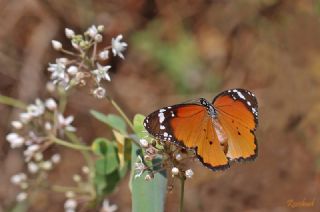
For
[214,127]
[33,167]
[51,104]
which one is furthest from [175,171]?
[33,167]

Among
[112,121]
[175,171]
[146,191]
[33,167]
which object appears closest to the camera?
[175,171]

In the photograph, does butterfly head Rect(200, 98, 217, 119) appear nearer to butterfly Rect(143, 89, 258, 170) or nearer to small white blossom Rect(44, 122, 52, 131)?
butterfly Rect(143, 89, 258, 170)

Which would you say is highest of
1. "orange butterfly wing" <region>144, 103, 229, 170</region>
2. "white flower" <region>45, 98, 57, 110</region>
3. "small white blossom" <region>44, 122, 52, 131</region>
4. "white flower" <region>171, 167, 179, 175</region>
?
"white flower" <region>45, 98, 57, 110</region>

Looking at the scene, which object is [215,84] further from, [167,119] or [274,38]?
[167,119]

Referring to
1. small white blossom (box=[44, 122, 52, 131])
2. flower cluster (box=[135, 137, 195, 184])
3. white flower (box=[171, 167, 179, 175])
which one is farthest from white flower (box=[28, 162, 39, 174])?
white flower (box=[171, 167, 179, 175])

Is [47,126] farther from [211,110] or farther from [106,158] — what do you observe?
[211,110]

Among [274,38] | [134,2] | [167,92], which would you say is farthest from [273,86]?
[134,2]

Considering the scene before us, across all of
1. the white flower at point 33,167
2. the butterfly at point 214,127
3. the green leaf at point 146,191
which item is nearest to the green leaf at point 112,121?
the green leaf at point 146,191
